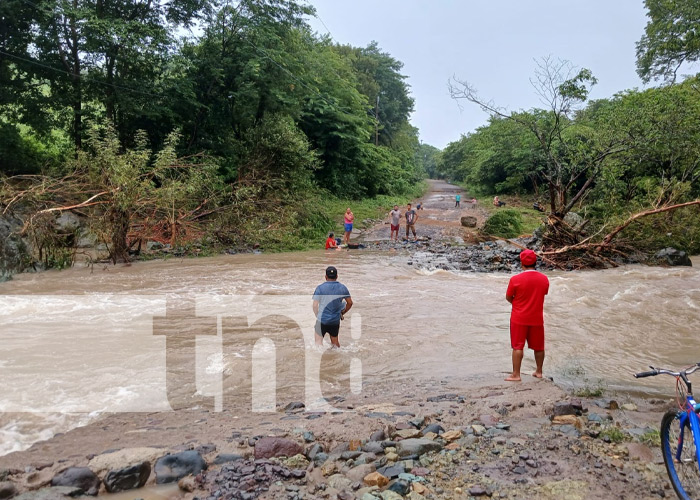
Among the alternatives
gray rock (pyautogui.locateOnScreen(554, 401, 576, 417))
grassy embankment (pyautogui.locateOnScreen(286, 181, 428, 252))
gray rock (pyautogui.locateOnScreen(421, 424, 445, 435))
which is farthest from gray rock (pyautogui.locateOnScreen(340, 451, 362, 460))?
grassy embankment (pyautogui.locateOnScreen(286, 181, 428, 252))

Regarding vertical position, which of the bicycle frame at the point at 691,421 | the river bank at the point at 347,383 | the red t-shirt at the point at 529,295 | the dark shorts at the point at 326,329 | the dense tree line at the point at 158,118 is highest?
the dense tree line at the point at 158,118

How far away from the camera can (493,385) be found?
18.9 feet

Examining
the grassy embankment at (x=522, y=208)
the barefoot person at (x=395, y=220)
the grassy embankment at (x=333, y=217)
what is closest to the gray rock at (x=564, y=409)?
the grassy embankment at (x=333, y=217)

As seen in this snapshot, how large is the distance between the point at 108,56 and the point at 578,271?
789 inches

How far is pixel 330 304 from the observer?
22.5 feet

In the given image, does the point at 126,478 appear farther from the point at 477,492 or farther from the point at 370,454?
the point at 477,492

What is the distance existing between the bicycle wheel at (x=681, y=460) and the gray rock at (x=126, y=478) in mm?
3688

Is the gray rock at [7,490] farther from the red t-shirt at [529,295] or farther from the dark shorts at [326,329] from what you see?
the red t-shirt at [529,295]

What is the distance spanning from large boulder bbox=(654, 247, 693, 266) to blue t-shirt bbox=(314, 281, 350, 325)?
1351 cm

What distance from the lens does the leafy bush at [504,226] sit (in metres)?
23.5

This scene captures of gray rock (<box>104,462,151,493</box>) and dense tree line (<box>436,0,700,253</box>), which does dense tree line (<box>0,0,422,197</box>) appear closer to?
dense tree line (<box>436,0,700,253</box>)

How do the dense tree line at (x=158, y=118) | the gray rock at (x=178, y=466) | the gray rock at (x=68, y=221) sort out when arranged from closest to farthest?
1. the gray rock at (x=178, y=466)
2. the dense tree line at (x=158, y=118)
3. the gray rock at (x=68, y=221)

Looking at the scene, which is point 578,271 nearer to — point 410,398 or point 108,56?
point 410,398

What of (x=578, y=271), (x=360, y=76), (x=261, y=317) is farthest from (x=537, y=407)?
(x=360, y=76)
